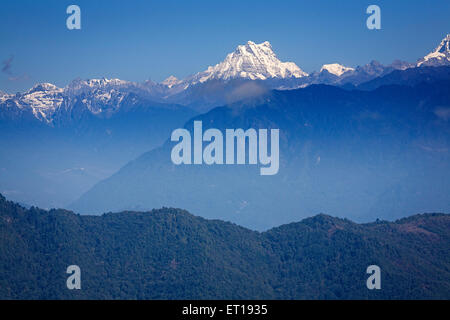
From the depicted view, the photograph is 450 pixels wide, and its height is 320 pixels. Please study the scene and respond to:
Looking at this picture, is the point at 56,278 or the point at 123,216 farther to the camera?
the point at 123,216

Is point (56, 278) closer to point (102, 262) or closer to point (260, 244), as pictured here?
point (102, 262)
